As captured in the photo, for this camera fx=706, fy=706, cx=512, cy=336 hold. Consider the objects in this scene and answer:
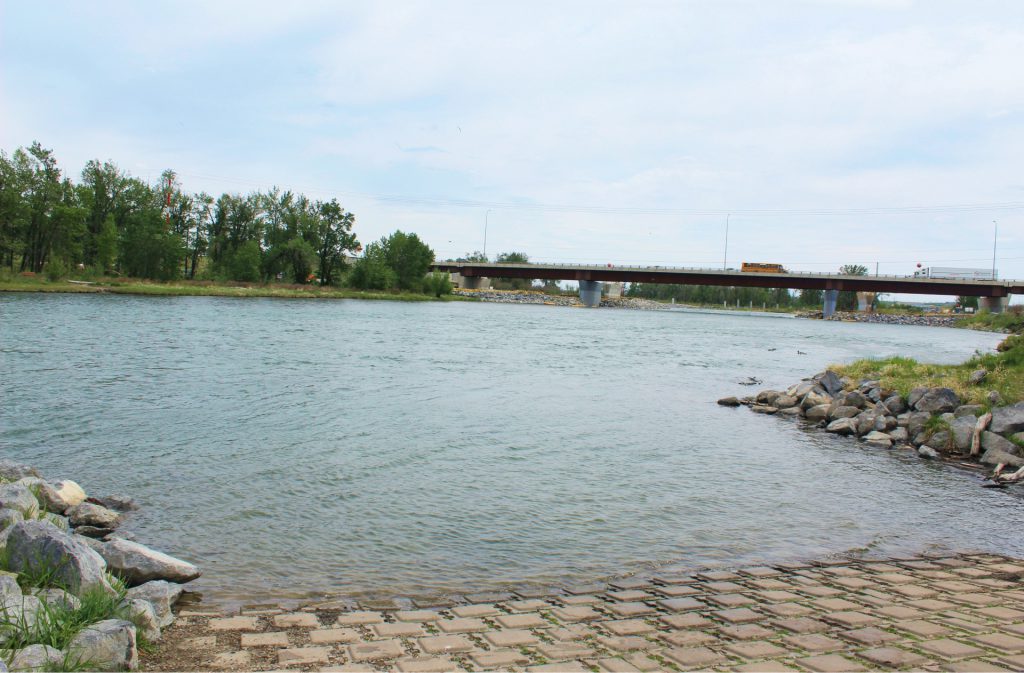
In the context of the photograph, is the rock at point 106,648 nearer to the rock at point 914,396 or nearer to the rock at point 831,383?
the rock at point 914,396

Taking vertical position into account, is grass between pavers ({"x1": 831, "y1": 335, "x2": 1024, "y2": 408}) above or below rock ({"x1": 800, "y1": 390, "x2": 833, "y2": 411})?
above

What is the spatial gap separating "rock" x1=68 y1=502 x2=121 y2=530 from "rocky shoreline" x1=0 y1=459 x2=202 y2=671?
16cm

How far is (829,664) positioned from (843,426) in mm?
17335

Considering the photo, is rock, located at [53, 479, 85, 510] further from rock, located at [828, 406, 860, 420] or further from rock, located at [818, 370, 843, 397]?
rock, located at [818, 370, 843, 397]

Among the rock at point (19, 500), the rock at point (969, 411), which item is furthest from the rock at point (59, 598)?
the rock at point (969, 411)

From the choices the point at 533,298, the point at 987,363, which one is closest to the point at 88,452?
the point at 987,363

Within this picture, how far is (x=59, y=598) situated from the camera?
6414mm

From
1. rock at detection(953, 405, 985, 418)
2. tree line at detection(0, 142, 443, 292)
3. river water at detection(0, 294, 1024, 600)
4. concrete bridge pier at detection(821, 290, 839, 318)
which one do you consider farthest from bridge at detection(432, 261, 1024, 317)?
rock at detection(953, 405, 985, 418)

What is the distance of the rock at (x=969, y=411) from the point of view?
1922cm

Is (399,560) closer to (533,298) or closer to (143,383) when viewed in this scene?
(143,383)

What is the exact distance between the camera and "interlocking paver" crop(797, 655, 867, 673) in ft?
18.5

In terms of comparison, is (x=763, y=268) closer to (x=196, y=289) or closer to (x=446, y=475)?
(x=196, y=289)

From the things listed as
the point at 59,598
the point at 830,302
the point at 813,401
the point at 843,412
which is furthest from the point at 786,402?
the point at 830,302

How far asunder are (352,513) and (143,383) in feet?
51.0
